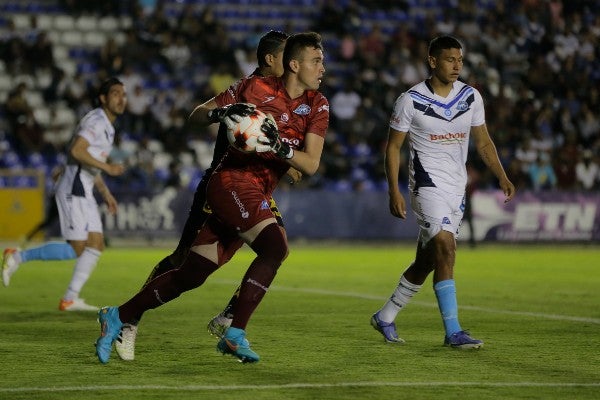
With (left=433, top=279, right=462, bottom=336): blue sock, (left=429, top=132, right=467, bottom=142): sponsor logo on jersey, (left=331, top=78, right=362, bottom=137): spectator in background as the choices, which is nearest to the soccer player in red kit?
(left=429, top=132, right=467, bottom=142): sponsor logo on jersey

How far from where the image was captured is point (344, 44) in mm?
29656

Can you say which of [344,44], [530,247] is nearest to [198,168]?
[344,44]

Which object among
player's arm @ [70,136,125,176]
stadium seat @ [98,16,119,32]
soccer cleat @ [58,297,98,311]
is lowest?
soccer cleat @ [58,297,98,311]

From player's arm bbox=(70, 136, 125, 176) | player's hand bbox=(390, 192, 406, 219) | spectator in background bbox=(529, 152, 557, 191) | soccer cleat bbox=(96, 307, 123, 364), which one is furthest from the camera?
spectator in background bbox=(529, 152, 557, 191)

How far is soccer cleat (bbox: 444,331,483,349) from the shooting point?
8805 mm

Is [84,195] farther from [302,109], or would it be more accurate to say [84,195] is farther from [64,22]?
[64,22]

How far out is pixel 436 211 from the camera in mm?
9188

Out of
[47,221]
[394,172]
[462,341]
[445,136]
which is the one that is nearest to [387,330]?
[462,341]

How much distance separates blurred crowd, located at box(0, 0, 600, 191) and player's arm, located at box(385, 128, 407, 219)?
1652cm

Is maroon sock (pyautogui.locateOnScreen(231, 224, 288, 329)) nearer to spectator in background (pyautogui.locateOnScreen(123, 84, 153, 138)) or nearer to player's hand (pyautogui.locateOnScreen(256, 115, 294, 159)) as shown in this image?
player's hand (pyautogui.locateOnScreen(256, 115, 294, 159))

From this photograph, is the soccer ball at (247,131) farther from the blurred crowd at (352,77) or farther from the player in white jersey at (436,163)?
the blurred crowd at (352,77)

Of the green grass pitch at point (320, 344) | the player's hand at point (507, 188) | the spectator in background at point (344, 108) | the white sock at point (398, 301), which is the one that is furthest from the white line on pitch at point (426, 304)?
the spectator in background at point (344, 108)

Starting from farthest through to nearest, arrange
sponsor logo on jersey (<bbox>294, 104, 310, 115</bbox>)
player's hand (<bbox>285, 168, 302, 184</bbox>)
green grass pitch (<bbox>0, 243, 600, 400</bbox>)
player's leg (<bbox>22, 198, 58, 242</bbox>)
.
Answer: player's leg (<bbox>22, 198, 58, 242</bbox>) < player's hand (<bbox>285, 168, 302, 184</bbox>) < sponsor logo on jersey (<bbox>294, 104, 310, 115</bbox>) < green grass pitch (<bbox>0, 243, 600, 400</bbox>)

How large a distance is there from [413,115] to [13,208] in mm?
17287
